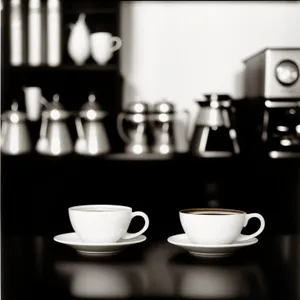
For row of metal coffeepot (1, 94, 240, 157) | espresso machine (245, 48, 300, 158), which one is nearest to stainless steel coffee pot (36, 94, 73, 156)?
row of metal coffeepot (1, 94, 240, 157)

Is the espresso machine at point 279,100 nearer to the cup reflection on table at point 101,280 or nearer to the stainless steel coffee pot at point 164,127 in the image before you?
the stainless steel coffee pot at point 164,127

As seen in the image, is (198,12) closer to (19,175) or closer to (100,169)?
(100,169)

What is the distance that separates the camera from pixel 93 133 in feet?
7.16

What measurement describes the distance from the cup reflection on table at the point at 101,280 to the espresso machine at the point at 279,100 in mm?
1251

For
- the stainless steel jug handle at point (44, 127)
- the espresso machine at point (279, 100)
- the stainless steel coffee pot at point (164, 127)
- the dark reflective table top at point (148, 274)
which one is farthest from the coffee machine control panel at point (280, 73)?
the dark reflective table top at point (148, 274)

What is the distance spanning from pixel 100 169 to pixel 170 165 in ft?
0.90

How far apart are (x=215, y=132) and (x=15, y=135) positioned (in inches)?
26.7

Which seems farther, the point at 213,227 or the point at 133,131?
the point at 133,131

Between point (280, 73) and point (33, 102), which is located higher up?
point (280, 73)

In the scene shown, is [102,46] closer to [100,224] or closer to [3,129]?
[3,129]

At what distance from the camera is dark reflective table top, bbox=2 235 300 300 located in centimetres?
75

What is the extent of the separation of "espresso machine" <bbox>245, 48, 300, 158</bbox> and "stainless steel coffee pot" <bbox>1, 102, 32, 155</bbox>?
0.79m

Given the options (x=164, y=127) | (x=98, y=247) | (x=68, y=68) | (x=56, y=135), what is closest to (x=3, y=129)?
(x=56, y=135)

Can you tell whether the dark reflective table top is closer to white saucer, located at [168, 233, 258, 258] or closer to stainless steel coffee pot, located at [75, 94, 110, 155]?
white saucer, located at [168, 233, 258, 258]
